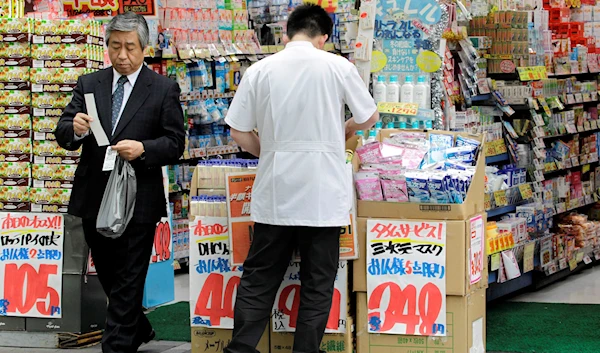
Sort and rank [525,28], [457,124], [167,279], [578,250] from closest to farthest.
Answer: [457,124]
[167,279]
[525,28]
[578,250]

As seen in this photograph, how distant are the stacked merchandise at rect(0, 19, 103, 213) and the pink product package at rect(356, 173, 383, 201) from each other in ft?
6.36

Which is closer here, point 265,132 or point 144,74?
point 265,132

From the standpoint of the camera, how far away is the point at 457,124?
668 centimetres

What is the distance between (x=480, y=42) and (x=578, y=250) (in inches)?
86.0

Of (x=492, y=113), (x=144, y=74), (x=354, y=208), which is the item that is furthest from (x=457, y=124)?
(x=144, y=74)

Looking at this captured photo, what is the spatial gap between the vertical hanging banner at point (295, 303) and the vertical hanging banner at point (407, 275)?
0.45 ft

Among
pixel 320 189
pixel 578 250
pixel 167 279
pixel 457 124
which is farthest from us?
pixel 578 250

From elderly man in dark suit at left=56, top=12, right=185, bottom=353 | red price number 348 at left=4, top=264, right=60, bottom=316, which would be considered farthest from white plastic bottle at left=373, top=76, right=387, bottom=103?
red price number 348 at left=4, top=264, right=60, bottom=316

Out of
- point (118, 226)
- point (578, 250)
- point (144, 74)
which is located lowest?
point (578, 250)

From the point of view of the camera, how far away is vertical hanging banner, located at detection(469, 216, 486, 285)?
17.0ft

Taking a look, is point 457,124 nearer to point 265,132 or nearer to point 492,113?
point 492,113

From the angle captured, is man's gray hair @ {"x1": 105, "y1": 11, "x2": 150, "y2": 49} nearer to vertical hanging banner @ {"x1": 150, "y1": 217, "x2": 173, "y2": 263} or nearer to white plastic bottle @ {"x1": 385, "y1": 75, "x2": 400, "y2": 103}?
white plastic bottle @ {"x1": 385, "y1": 75, "x2": 400, "y2": 103}

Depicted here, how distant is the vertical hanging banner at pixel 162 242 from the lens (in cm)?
693

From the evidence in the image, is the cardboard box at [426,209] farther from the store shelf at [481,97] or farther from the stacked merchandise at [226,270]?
the store shelf at [481,97]
